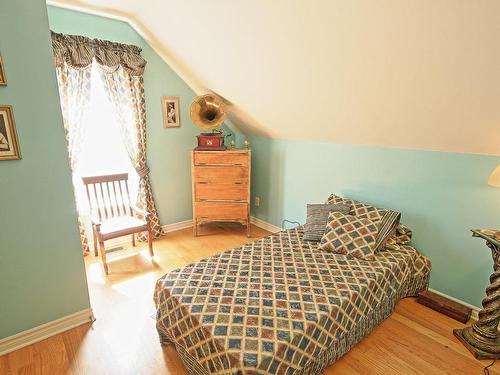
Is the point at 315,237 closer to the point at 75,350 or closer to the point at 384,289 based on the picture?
the point at 384,289

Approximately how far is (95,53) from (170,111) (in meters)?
0.97

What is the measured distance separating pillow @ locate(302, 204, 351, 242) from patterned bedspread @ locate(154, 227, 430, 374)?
13 centimetres

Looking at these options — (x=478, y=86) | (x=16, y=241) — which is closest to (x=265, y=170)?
(x=478, y=86)

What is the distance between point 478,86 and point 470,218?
1.07 m

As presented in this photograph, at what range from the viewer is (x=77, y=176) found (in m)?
2.96

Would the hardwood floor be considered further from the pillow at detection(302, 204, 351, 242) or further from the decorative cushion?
the pillow at detection(302, 204, 351, 242)

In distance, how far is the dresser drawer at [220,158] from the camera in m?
3.31

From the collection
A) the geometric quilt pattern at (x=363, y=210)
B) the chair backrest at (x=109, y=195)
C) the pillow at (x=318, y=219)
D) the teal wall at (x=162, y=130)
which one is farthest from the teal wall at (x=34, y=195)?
the geometric quilt pattern at (x=363, y=210)

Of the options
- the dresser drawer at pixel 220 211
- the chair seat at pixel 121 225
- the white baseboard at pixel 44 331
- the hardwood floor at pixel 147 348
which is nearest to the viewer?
the hardwood floor at pixel 147 348

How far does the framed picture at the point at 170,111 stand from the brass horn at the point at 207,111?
1.22ft

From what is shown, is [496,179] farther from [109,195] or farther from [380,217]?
[109,195]

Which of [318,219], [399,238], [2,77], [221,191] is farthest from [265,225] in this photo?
[2,77]

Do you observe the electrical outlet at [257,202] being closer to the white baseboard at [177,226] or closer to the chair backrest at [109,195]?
the white baseboard at [177,226]

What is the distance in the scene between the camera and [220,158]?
3.34 metres
